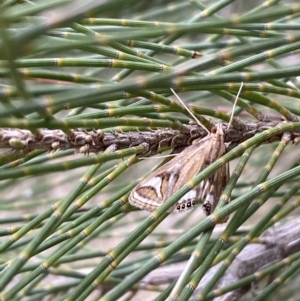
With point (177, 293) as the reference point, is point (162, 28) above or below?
above

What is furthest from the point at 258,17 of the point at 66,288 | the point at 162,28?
the point at 66,288

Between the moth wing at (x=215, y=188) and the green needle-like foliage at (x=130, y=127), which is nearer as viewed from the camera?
the green needle-like foliage at (x=130, y=127)

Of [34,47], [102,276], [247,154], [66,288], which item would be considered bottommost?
[66,288]

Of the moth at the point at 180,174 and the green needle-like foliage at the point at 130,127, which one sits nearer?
the green needle-like foliage at the point at 130,127

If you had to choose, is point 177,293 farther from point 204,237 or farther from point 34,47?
point 34,47

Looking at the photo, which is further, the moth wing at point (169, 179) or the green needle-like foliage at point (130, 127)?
the moth wing at point (169, 179)

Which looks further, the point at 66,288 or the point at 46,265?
the point at 66,288

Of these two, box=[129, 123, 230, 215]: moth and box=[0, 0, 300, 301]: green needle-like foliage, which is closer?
box=[0, 0, 300, 301]: green needle-like foliage

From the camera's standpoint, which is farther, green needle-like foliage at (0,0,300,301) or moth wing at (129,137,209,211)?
moth wing at (129,137,209,211)
